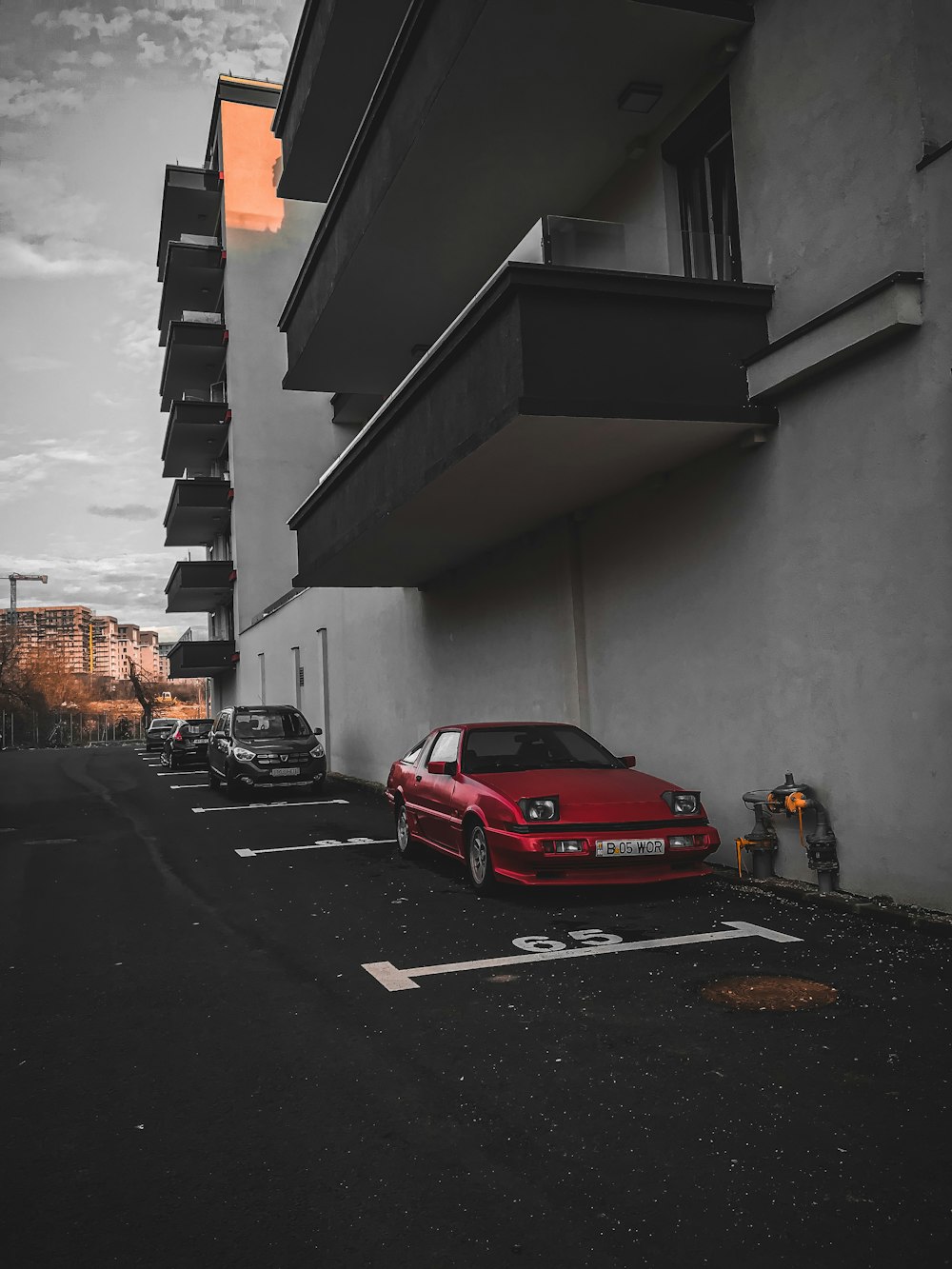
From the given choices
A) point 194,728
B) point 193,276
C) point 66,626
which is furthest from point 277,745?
point 66,626

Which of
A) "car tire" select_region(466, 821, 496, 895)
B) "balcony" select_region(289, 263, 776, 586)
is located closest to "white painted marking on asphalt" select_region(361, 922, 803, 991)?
"car tire" select_region(466, 821, 496, 895)

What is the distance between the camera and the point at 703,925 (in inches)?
274

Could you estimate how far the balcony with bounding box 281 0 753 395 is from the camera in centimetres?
873

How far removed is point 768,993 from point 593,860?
7.65ft

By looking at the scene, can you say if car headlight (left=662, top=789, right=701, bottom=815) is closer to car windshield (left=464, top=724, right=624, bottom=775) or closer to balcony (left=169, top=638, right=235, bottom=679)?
car windshield (left=464, top=724, right=624, bottom=775)

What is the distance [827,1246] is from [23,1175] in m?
2.60

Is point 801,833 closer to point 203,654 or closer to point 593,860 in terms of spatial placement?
point 593,860

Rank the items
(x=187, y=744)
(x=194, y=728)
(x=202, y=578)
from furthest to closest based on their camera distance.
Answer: (x=202, y=578)
(x=194, y=728)
(x=187, y=744)

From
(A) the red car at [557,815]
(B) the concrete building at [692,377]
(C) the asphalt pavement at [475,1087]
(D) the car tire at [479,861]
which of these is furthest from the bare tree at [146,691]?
(C) the asphalt pavement at [475,1087]

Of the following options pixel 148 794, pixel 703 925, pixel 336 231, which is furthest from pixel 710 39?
pixel 148 794

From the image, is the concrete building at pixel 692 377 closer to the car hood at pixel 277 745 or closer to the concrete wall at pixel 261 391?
the car hood at pixel 277 745

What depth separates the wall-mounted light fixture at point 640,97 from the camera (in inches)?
376

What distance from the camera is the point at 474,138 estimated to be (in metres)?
10.6

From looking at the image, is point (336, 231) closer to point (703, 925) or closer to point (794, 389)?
point (794, 389)
